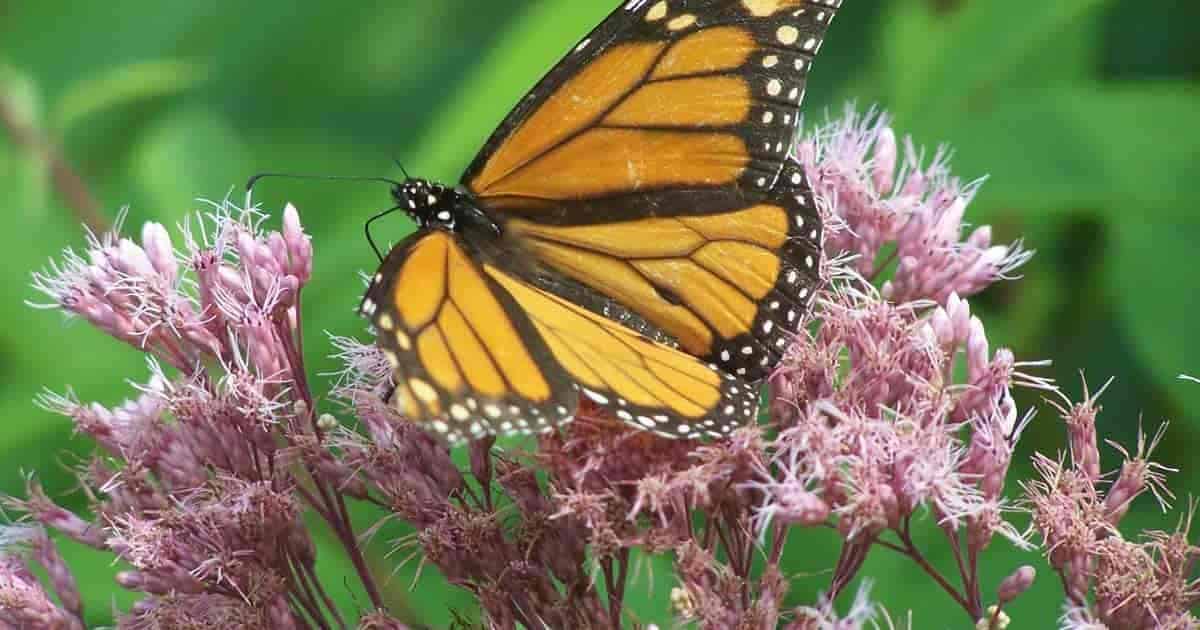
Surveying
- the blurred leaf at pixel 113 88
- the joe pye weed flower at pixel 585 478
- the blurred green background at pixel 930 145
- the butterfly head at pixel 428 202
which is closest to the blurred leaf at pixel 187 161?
the blurred green background at pixel 930 145

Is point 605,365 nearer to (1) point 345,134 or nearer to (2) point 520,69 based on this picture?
(2) point 520,69

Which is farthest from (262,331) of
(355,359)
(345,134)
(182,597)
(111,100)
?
(345,134)

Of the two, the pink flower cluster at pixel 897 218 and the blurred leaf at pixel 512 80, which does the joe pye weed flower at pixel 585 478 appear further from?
the blurred leaf at pixel 512 80

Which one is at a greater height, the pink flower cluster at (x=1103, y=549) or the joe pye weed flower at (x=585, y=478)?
the joe pye weed flower at (x=585, y=478)

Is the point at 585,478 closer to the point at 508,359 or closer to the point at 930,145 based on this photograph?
the point at 508,359

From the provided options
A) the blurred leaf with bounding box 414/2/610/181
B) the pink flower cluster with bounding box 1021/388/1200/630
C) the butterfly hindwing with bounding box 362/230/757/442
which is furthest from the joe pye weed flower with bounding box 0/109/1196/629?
the blurred leaf with bounding box 414/2/610/181

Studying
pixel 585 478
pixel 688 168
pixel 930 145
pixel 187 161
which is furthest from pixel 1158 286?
pixel 187 161
